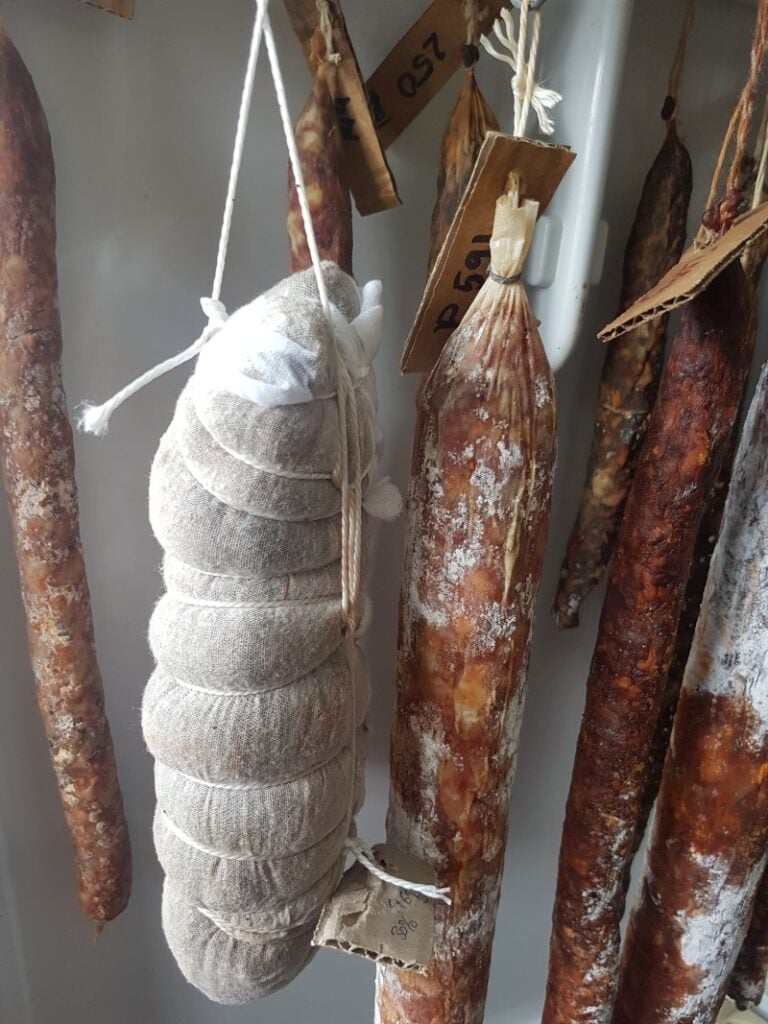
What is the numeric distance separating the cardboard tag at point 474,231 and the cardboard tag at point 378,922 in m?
0.36

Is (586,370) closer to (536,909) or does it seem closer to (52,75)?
(52,75)

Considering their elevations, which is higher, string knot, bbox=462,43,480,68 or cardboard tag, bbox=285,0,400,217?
string knot, bbox=462,43,480,68

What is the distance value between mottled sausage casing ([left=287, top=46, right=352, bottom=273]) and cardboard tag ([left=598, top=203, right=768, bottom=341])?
0.20 meters

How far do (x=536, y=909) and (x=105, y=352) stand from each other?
3.00 feet

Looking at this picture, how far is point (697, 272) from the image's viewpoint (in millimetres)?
380

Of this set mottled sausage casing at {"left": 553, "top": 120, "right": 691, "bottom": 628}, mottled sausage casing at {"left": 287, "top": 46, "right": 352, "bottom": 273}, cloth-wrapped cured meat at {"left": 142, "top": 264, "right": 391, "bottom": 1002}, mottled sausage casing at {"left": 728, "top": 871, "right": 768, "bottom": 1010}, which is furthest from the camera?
mottled sausage casing at {"left": 728, "top": 871, "right": 768, "bottom": 1010}

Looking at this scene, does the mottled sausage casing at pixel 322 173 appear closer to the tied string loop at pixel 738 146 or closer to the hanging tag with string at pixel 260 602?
the hanging tag with string at pixel 260 602

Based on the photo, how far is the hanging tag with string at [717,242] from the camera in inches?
14.5

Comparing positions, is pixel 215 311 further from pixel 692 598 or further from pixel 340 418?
pixel 692 598

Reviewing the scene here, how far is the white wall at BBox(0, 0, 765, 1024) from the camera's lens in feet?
1.70

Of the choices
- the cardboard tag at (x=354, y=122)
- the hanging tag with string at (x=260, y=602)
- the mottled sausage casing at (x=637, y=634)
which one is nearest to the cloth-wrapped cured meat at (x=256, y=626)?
the hanging tag with string at (x=260, y=602)

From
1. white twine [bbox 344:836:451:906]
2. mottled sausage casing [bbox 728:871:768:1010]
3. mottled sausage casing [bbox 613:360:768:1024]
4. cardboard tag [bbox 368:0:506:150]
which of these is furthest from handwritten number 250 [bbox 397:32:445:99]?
mottled sausage casing [bbox 728:871:768:1010]

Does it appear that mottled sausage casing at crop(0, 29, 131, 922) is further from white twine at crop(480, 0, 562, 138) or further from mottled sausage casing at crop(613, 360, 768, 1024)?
mottled sausage casing at crop(613, 360, 768, 1024)

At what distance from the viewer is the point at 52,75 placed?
502mm
